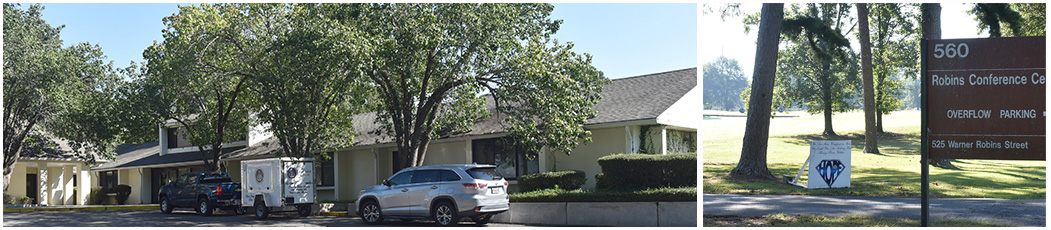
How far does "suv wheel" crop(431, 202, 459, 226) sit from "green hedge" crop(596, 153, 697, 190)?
4414 millimetres

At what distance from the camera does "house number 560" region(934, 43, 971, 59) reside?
8.57 metres

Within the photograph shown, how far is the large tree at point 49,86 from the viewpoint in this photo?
27062mm

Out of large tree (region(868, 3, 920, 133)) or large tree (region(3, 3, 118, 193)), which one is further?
large tree (region(868, 3, 920, 133))

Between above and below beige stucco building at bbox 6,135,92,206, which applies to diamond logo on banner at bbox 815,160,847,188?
above

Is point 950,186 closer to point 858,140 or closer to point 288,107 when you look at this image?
point 288,107

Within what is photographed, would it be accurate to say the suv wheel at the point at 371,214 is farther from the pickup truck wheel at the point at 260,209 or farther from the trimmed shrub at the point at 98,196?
the trimmed shrub at the point at 98,196

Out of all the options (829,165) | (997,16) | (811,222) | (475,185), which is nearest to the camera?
(811,222)

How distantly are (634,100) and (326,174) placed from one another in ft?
40.6

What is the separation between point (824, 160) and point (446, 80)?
9.27 meters

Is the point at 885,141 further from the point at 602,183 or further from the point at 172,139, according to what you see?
the point at 172,139

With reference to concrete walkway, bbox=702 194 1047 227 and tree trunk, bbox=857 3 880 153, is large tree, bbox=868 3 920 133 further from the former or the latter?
concrete walkway, bbox=702 194 1047 227

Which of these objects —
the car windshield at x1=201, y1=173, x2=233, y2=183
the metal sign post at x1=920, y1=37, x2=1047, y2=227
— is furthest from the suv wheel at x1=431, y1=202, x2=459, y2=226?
the car windshield at x1=201, y1=173, x2=233, y2=183

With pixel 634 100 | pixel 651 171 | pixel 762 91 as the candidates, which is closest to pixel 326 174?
pixel 634 100

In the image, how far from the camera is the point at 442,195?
15.7 meters
